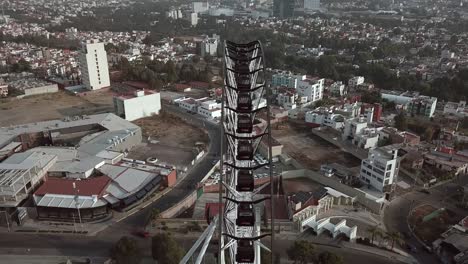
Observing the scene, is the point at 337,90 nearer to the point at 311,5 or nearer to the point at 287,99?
the point at 287,99

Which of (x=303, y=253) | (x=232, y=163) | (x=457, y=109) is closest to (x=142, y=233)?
(x=303, y=253)

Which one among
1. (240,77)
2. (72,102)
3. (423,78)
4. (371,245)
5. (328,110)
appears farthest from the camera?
(423,78)

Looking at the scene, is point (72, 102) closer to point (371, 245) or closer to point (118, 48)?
point (118, 48)

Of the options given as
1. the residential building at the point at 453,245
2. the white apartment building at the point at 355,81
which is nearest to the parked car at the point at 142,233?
the residential building at the point at 453,245

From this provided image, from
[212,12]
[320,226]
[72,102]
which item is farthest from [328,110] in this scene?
[212,12]

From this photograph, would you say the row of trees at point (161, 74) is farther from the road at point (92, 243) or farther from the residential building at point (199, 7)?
the residential building at point (199, 7)

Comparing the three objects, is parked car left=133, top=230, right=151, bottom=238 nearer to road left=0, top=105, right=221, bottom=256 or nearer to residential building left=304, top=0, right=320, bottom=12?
road left=0, top=105, right=221, bottom=256
